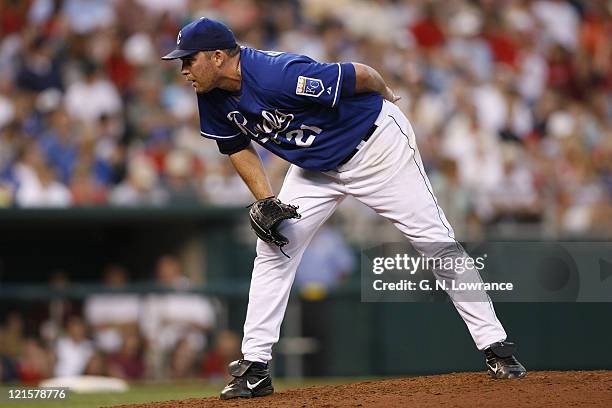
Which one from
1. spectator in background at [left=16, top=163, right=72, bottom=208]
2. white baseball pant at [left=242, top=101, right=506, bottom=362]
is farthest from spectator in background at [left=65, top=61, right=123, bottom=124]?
white baseball pant at [left=242, top=101, right=506, bottom=362]

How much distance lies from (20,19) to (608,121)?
7.25 m

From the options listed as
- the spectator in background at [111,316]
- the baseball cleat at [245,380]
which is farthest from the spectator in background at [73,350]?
the baseball cleat at [245,380]

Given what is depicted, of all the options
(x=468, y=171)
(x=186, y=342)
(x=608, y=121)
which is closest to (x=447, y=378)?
(x=186, y=342)

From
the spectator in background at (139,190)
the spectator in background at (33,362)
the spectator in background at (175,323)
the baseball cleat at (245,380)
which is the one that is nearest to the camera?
the baseball cleat at (245,380)

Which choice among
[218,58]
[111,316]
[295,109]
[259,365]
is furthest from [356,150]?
[111,316]

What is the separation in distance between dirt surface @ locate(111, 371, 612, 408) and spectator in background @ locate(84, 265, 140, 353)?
423 cm

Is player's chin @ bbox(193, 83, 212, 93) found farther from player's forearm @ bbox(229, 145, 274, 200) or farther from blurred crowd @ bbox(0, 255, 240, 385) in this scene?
blurred crowd @ bbox(0, 255, 240, 385)

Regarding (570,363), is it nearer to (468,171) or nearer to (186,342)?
(468,171)

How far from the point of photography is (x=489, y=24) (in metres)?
14.7

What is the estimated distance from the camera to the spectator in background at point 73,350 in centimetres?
947

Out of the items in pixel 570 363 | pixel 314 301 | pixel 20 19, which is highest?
pixel 20 19

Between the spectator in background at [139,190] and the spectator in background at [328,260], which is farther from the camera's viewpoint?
the spectator in background at [328,260]

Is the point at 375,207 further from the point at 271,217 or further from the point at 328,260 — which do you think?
the point at 328,260

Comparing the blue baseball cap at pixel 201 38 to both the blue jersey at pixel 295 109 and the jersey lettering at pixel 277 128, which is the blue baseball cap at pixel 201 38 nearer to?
the blue jersey at pixel 295 109
